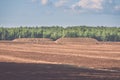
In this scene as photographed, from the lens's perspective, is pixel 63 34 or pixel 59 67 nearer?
pixel 59 67

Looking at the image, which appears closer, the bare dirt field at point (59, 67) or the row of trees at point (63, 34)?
the bare dirt field at point (59, 67)

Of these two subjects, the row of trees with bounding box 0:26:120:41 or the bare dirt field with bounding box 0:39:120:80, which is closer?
the bare dirt field with bounding box 0:39:120:80

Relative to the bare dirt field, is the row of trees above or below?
below

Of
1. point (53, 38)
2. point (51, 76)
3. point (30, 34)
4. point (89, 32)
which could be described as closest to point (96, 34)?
point (89, 32)

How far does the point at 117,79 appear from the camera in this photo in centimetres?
2716

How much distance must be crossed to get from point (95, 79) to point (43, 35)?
552 feet

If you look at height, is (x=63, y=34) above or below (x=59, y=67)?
below

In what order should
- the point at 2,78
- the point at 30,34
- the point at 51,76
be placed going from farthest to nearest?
the point at 30,34 → the point at 51,76 → the point at 2,78

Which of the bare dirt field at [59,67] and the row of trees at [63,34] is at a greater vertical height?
the bare dirt field at [59,67]

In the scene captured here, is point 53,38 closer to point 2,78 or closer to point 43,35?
point 43,35

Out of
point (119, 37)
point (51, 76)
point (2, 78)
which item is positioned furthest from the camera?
point (119, 37)

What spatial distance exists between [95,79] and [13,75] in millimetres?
6266

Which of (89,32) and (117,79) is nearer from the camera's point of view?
(117,79)

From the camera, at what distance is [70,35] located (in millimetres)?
185125
